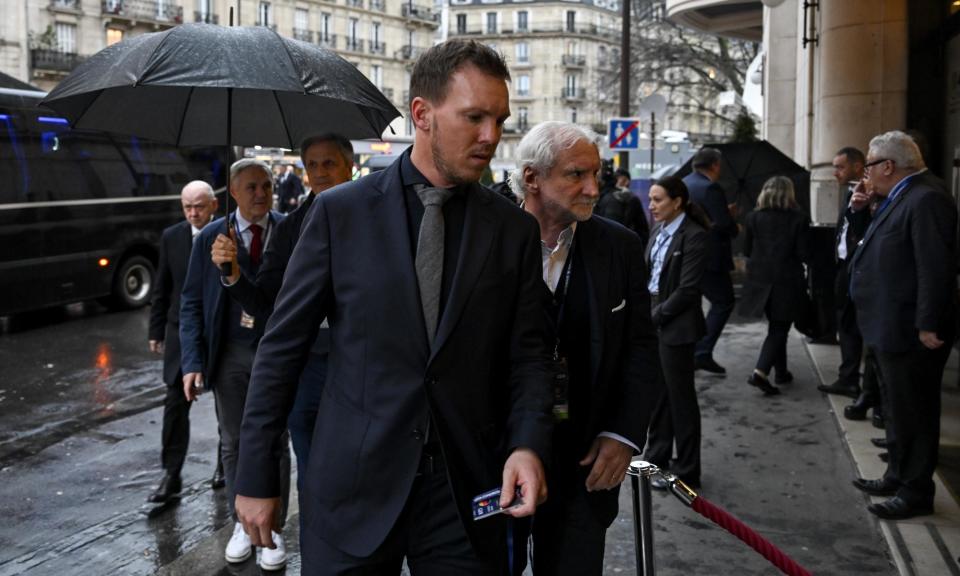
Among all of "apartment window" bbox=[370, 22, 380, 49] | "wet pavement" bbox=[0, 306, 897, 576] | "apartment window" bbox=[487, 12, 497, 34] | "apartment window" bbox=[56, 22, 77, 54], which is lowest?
"wet pavement" bbox=[0, 306, 897, 576]

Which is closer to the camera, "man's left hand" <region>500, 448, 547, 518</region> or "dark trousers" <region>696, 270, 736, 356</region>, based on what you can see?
"man's left hand" <region>500, 448, 547, 518</region>

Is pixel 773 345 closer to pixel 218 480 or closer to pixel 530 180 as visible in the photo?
pixel 218 480

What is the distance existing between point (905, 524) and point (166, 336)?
428 cm

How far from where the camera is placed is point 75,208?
1373cm

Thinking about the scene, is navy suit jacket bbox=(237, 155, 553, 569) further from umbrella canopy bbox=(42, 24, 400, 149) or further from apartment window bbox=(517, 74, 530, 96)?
apartment window bbox=(517, 74, 530, 96)

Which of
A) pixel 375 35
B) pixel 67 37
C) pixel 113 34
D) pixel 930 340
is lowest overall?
pixel 930 340

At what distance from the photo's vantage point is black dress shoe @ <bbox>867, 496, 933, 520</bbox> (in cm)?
544

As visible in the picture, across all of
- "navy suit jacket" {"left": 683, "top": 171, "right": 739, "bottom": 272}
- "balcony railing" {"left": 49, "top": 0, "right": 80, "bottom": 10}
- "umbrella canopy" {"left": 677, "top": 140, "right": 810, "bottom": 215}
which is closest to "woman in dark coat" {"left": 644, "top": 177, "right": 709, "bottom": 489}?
"navy suit jacket" {"left": 683, "top": 171, "right": 739, "bottom": 272}

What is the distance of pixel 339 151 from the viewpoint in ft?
15.3

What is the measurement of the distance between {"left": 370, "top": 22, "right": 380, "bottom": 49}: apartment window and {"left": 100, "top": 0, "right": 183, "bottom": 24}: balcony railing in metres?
21.3

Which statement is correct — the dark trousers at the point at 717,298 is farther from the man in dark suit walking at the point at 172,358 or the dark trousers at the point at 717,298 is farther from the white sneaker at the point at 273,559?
the white sneaker at the point at 273,559

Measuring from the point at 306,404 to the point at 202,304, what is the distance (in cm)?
118

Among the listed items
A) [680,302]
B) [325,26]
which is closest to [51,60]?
[325,26]

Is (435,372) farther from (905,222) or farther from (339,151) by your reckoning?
(905,222)
